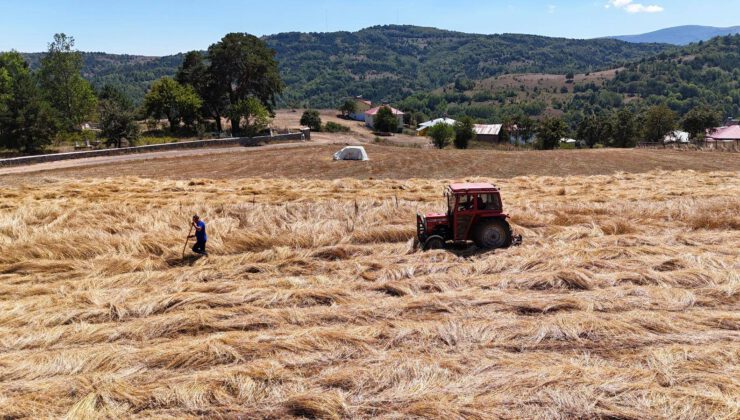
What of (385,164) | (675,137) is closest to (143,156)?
(385,164)

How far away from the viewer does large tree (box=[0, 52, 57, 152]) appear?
36688 millimetres

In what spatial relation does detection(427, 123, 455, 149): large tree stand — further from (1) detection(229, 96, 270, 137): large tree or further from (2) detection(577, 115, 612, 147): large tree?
(2) detection(577, 115, 612, 147): large tree

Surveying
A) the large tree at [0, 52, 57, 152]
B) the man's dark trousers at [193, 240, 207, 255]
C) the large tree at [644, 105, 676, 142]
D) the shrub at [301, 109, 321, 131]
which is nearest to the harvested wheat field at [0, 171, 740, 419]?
the man's dark trousers at [193, 240, 207, 255]

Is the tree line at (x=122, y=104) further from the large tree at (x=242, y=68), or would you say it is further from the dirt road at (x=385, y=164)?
the dirt road at (x=385, y=164)

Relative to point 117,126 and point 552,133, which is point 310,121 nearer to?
point 117,126

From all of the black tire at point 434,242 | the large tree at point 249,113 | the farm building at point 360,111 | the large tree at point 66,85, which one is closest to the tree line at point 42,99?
the large tree at point 66,85

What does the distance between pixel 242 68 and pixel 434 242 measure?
148ft

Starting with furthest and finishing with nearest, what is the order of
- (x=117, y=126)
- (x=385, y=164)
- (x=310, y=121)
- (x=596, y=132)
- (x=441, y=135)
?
(x=596, y=132)
(x=310, y=121)
(x=441, y=135)
(x=117, y=126)
(x=385, y=164)

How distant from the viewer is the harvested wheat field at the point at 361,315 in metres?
5.82

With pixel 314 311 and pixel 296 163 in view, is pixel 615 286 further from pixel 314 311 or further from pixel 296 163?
pixel 296 163

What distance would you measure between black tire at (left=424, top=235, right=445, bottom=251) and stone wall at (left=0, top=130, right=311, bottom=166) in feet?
110

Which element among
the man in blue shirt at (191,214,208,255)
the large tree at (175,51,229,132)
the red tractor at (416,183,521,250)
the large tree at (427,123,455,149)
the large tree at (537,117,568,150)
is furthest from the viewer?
the large tree at (537,117,568,150)

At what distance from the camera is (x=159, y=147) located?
4119cm

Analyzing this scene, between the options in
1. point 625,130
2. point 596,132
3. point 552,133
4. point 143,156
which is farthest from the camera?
point 596,132
